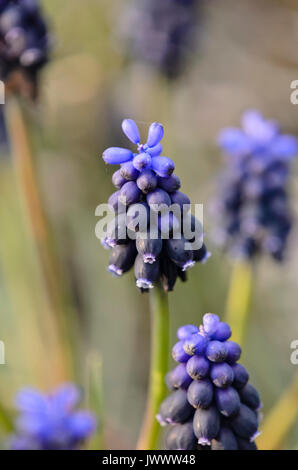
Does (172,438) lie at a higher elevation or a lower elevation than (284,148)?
lower

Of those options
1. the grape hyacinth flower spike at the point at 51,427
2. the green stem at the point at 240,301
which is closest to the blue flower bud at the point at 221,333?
the grape hyacinth flower spike at the point at 51,427

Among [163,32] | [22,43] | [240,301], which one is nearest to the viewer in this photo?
[22,43]

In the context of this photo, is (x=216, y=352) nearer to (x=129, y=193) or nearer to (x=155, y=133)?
(x=129, y=193)

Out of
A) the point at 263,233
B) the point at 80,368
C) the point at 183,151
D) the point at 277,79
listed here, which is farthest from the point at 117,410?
the point at 277,79

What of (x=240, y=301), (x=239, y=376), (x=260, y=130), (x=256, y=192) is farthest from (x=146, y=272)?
(x=260, y=130)

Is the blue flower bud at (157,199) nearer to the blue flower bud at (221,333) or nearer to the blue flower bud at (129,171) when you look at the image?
the blue flower bud at (129,171)

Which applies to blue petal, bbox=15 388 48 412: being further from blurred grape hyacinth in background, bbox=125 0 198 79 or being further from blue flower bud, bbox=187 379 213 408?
blurred grape hyacinth in background, bbox=125 0 198 79

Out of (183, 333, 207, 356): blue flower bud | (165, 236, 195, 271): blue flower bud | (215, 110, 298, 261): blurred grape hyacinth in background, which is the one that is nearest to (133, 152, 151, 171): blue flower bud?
(165, 236, 195, 271): blue flower bud
